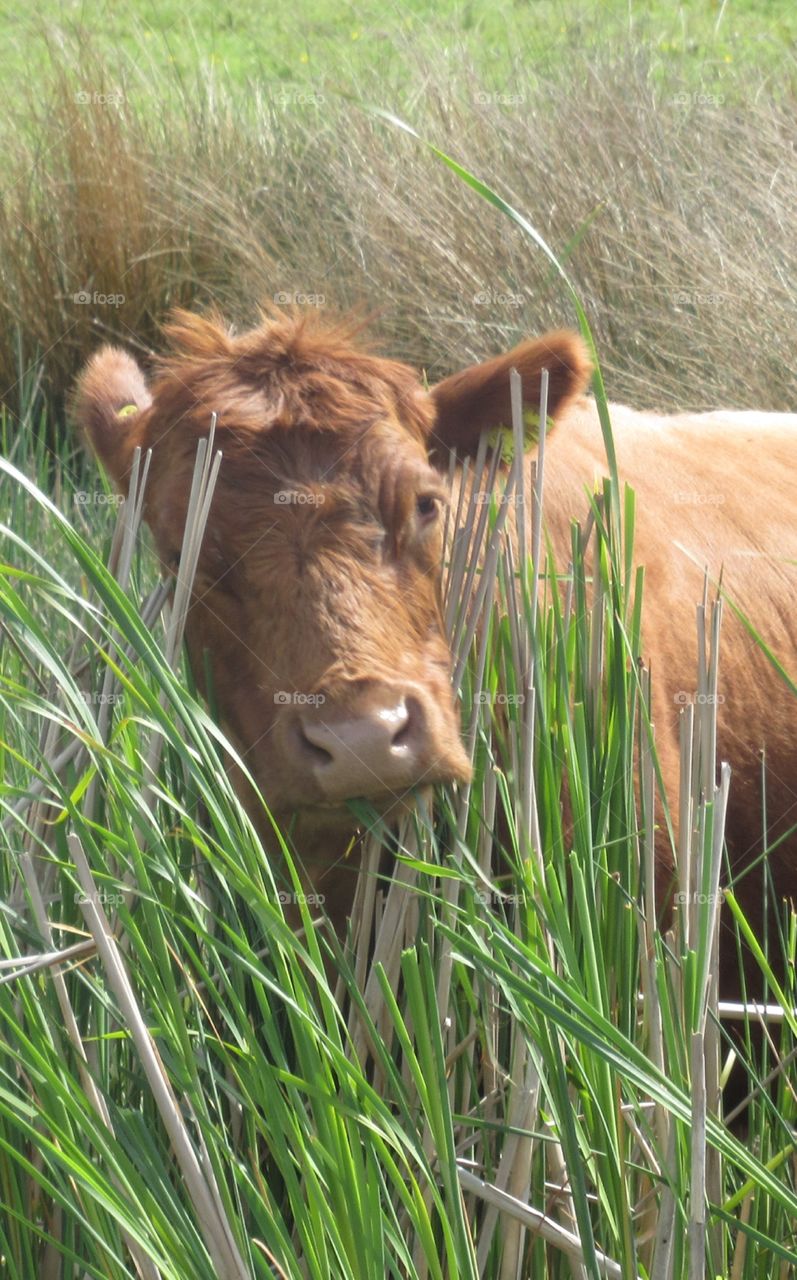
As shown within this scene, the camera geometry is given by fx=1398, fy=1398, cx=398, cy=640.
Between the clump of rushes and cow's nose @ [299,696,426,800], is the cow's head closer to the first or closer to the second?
cow's nose @ [299,696,426,800]

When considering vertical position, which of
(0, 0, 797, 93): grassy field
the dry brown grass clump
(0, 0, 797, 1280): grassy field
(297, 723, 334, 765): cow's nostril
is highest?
(0, 0, 797, 93): grassy field

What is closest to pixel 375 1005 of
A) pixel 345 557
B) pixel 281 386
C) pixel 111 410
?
pixel 345 557

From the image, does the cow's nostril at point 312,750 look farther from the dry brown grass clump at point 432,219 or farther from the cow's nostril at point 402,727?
the dry brown grass clump at point 432,219

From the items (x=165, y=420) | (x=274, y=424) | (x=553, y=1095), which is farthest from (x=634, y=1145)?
(x=165, y=420)

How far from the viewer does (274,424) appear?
228cm

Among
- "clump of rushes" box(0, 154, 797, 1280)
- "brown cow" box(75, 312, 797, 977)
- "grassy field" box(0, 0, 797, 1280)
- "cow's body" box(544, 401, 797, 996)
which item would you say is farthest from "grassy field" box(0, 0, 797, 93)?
"clump of rushes" box(0, 154, 797, 1280)

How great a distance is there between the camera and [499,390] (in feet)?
8.20

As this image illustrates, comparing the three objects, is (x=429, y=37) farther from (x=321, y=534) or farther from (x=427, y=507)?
(x=321, y=534)

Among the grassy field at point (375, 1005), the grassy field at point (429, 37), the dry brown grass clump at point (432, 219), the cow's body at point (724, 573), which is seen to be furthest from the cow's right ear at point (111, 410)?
the grassy field at point (429, 37)

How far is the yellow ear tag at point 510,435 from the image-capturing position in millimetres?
2520

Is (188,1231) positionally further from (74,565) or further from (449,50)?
(449,50)

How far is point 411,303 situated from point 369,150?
110 cm

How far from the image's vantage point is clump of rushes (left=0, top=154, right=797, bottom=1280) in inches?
60.8

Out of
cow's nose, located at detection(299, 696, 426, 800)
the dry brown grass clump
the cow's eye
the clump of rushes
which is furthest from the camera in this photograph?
the dry brown grass clump
